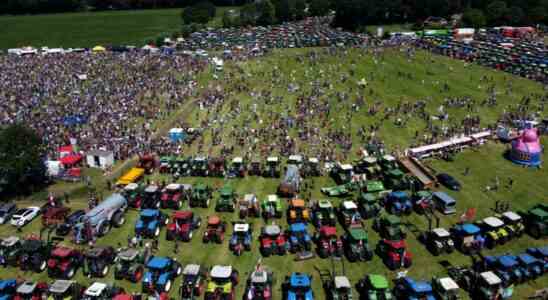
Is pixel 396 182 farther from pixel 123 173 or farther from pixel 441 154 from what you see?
pixel 123 173

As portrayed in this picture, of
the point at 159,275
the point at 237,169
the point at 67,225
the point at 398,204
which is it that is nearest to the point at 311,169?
the point at 237,169

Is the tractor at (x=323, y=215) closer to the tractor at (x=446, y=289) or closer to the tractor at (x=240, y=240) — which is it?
the tractor at (x=240, y=240)

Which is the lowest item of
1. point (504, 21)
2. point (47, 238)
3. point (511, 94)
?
point (47, 238)

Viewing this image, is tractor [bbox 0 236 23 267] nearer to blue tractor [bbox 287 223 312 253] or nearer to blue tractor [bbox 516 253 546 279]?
blue tractor [bbox 287 223 312 253]

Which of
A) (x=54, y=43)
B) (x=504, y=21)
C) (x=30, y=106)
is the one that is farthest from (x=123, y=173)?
(x=504, y=21)

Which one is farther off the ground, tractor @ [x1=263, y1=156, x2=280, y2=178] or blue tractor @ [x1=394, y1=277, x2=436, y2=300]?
tractor @ [x1=263, y1=156, x2=280, y2=178]

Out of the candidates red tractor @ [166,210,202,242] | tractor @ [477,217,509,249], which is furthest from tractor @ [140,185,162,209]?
tractor @ [477,217,509,249]
